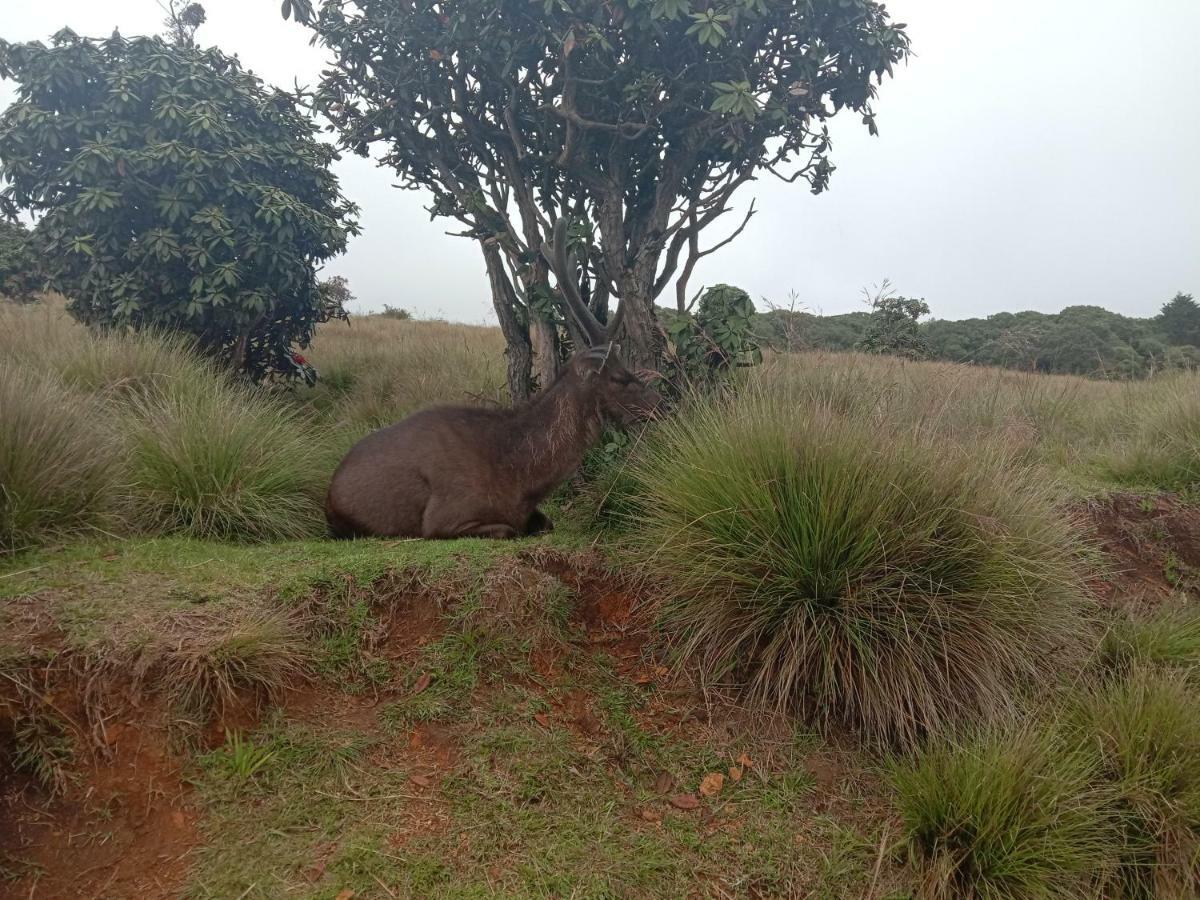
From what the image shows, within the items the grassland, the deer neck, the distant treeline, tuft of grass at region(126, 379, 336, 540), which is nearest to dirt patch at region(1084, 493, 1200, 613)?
the grassland

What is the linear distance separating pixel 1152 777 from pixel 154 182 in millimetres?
9091

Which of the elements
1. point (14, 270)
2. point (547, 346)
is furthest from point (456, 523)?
point (14, 270)

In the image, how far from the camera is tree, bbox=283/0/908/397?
19.3ft

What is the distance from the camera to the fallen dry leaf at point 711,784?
3533 millimetres

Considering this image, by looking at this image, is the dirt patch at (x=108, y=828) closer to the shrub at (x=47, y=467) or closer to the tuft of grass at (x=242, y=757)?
the tuft of grass at (x=242, y=757)

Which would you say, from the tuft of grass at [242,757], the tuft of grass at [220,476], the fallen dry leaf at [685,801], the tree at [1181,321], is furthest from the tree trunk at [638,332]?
the tree at [1181,321]

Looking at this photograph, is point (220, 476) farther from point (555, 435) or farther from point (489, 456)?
point (555, 435)

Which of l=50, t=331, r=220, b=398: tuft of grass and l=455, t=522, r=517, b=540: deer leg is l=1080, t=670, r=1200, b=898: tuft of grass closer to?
l=455, t=522, r=517, b=540: deer leg

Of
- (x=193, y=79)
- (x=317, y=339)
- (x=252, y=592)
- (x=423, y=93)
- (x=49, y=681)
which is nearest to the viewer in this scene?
(x=49, y=681)

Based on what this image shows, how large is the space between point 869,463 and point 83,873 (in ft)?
12.1

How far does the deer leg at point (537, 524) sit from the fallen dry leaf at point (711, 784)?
7.23ft

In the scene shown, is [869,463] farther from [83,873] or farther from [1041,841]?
[83,873]

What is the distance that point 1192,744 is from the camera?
358 centimetres

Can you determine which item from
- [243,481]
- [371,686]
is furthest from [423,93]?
[371,686]
